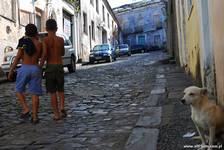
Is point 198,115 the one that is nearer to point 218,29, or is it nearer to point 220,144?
point 220,144

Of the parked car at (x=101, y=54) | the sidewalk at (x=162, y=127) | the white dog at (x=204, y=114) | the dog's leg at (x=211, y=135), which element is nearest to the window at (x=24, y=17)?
the parked car at (x=101, y=54)

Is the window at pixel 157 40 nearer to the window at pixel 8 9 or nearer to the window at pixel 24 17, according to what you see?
the window at pixel 24 17

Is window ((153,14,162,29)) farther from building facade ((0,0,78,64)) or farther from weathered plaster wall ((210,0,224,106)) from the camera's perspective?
weathered plaster wall ((210,0,224,106))

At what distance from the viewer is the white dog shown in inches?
187

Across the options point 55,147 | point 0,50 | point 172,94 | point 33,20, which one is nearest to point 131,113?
point 172,94

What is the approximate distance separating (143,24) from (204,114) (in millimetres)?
69298

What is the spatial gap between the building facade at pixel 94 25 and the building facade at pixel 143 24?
9.66m

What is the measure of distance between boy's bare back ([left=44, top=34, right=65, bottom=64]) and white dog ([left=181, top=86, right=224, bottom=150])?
3781mm

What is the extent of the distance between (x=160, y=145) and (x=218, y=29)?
1.69 meters

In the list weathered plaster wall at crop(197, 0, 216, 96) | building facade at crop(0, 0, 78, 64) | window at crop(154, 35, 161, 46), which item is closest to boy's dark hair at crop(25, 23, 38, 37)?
weathered plaster wall at crop(197, 0, 216, 96)

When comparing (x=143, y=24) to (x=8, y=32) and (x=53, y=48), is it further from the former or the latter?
(x=53, y=48)

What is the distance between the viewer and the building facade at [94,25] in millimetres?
38344

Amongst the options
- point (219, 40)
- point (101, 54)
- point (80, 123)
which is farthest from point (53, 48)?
point (101, 54)

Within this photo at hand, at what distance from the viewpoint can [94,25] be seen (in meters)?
45.9
